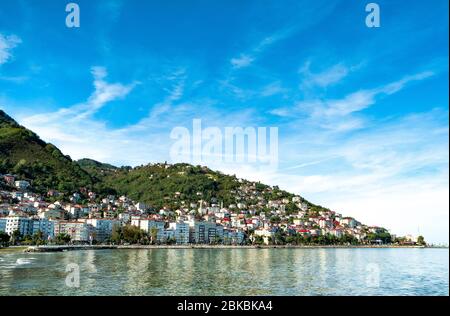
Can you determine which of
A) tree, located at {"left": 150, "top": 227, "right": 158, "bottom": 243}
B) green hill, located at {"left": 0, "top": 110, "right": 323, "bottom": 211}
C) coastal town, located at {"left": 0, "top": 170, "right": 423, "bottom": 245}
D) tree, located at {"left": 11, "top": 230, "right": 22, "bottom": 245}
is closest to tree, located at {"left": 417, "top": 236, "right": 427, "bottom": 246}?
coastal town, located at {"left": 0, "top": 170, "right": 423, "bottom": 245}

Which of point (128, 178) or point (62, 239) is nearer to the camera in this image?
point (62, 239)

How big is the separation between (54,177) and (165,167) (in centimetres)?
6812

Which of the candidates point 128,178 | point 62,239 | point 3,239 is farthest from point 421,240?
point 3,239

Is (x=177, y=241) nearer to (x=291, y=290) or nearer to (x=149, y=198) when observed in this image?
(x=149, y=198)

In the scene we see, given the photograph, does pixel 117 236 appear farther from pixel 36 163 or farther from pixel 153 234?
pixel 36 163

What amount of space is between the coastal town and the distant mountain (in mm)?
3772

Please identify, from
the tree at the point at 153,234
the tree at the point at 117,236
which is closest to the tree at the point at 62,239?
the tree at the point at 117,236

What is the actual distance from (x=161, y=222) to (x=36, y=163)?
4110cm

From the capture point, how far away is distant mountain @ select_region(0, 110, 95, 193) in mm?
117375

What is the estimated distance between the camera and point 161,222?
359 feet

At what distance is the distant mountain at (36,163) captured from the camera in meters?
117
